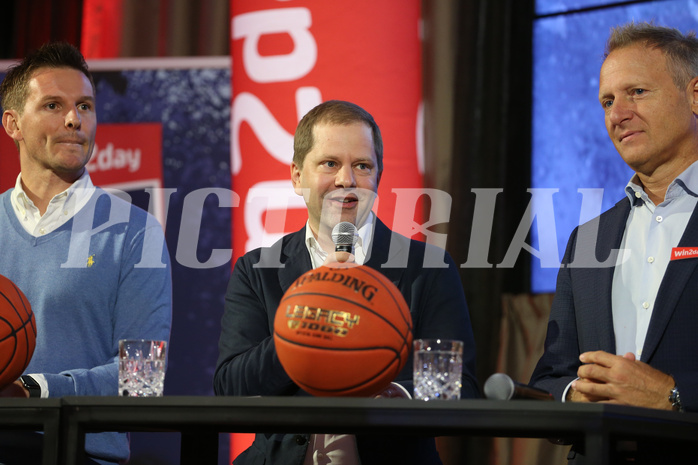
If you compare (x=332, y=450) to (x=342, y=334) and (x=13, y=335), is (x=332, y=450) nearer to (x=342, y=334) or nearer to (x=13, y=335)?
→ (x=342, y=334)

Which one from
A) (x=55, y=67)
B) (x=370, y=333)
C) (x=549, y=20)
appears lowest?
(x=370, y=333)

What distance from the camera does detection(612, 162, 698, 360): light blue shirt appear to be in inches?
84.6

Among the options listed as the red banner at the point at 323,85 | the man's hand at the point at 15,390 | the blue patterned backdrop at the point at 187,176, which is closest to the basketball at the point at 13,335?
the man's hand at the point at 15,390

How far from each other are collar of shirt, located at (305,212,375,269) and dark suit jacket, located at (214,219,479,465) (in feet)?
0.06

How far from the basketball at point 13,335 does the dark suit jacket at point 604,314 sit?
1.25 meters

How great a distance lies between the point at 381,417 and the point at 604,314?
0.92m

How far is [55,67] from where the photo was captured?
9.17 feet

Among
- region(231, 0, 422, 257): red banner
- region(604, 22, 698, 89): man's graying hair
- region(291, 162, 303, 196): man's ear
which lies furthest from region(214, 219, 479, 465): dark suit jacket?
region(231, 0, 422, 257): red banner

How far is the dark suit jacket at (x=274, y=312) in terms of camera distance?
205 cm

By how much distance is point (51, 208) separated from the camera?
2723mm

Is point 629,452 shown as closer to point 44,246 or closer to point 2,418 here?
point 2,418

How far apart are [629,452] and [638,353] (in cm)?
28

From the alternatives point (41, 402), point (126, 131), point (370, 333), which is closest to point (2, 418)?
point (41, 402)

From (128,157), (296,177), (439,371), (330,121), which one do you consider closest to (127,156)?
(128,157)
